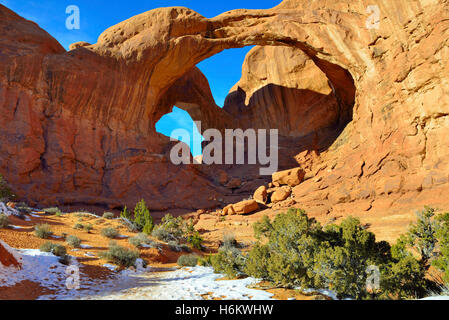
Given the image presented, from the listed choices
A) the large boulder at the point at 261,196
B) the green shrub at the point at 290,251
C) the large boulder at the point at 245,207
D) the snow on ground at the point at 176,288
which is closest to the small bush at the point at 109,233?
the snow on ground at the point at 176,288

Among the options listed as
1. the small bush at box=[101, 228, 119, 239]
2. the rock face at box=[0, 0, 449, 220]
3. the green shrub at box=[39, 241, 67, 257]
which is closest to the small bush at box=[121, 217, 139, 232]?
the small bush at box=[101, 228, 119, 239]

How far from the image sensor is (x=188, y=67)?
80.3 feet

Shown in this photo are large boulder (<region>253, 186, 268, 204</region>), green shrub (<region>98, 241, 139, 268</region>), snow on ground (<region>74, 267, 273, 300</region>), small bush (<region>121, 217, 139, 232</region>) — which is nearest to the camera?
snow on ground (<region>74, 267, 273, 300</region>)

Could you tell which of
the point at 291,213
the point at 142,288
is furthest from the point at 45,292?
the point at 291,213

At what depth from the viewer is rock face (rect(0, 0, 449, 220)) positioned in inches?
589

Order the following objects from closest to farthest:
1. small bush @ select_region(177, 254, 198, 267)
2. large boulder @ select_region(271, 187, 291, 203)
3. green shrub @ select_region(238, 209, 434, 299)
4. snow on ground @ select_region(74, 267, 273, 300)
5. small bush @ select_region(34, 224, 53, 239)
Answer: snow on ground @ select_region(74, 267, 273, 300) < green shrub @ select_region(238, 209, 434, 299) < small bush @ select_region(34, 224, 53, 239) < small bush @ select_region(177, 254, 198, 267) < large boulder @ select_region(271, 187, 291, 203)

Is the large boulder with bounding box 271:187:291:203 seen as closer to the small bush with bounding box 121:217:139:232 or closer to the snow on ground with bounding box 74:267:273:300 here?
the small bush with bounding box 121:217:139:232

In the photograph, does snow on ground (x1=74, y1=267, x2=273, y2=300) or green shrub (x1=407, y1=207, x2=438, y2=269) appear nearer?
Result: snow on ground (x1=74, y1=267, x2=273, y2=300)

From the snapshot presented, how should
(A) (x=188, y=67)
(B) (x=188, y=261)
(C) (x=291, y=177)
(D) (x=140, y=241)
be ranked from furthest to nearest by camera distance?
(A) (x=188, y=67) < (C) (x=291, y=177) < (D) (x=140, y=241) < (B) (x=188, y=261)

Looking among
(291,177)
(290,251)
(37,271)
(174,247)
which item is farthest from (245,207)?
(37,271)

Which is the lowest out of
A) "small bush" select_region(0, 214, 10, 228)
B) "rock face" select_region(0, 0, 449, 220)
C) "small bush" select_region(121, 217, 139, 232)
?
"small bush" select_region(121, 217, 139, 232)

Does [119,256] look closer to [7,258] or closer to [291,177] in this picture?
[7,258]

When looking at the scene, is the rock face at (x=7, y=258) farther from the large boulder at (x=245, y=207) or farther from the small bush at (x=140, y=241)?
the large boulder at (x=245, y=207)
